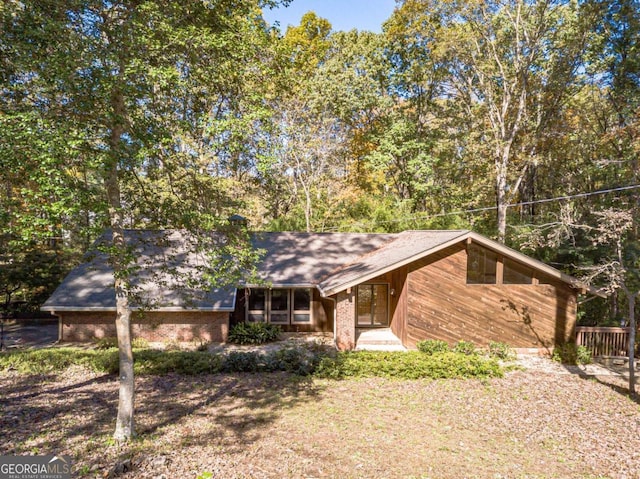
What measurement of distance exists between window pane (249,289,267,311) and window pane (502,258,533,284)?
10885 mm

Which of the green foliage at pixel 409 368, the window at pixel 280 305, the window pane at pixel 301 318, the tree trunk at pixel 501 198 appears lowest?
the green foliage at pixel 409 368

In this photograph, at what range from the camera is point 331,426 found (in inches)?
370

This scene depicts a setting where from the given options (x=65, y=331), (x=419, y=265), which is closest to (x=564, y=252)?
(x=419, y=265)

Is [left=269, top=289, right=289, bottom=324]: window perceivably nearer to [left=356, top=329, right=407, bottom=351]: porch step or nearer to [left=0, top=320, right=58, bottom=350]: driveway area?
[left=356, top=329, right=407, bottom=351]: porch step

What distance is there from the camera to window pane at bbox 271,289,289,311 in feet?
63.0

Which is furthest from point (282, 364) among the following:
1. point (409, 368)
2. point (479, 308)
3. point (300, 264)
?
point (479, 308)

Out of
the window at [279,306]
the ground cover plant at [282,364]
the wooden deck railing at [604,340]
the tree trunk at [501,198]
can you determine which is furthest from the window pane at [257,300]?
the tree trunk at [501,198]

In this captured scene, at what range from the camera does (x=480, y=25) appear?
22.7 m

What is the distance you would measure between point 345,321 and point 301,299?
4112 mm

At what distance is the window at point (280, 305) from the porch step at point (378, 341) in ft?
10.2

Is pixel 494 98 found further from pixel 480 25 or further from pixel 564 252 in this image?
pixel 564 252

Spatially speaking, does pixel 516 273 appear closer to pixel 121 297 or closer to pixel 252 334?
pixel 252 334

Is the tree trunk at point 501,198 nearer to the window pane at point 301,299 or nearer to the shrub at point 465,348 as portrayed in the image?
the shrub at point 465,348

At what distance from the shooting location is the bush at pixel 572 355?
1502cm
